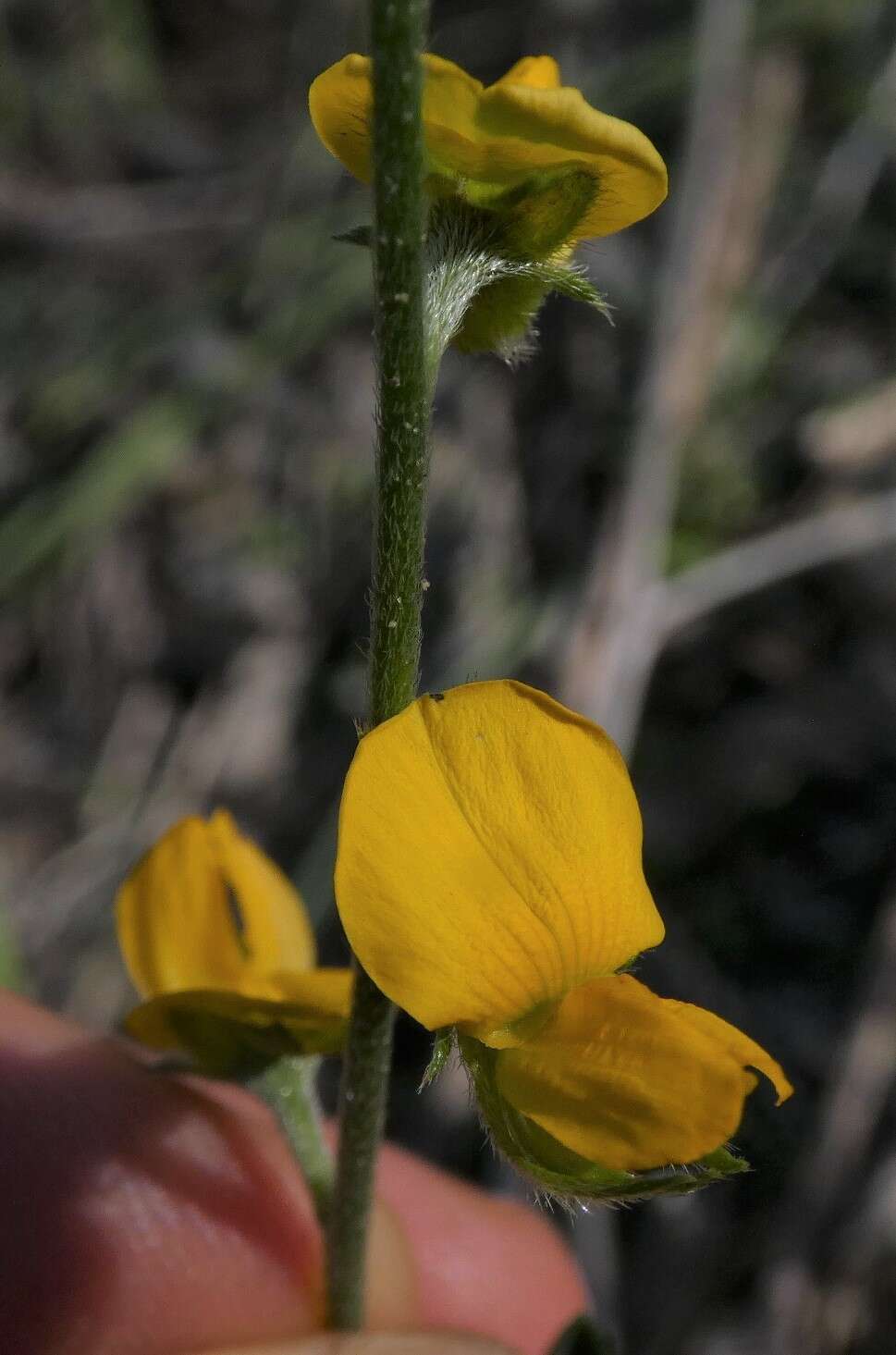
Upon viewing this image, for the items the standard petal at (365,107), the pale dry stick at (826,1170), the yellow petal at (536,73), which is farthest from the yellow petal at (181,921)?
the pale dry stick at (826,1170)

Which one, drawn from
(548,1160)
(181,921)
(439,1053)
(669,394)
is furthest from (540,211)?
(669,394)

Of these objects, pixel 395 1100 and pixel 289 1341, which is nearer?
pixel 289 1341

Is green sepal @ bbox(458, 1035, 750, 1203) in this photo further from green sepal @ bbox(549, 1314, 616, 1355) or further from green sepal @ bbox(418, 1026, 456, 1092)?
green sepal @ bbox(549, 1314, 616, 1355)

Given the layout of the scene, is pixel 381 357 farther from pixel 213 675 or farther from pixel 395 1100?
pixel 213 675

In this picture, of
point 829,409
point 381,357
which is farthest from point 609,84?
point 381,357

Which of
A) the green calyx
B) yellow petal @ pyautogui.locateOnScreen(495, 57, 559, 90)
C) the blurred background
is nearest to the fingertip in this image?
the blurred background

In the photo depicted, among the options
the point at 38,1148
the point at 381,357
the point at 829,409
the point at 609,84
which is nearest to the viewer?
the point at 381,357

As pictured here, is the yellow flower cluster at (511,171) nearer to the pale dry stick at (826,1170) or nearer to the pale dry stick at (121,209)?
the pale dry stick at (826,1170)
